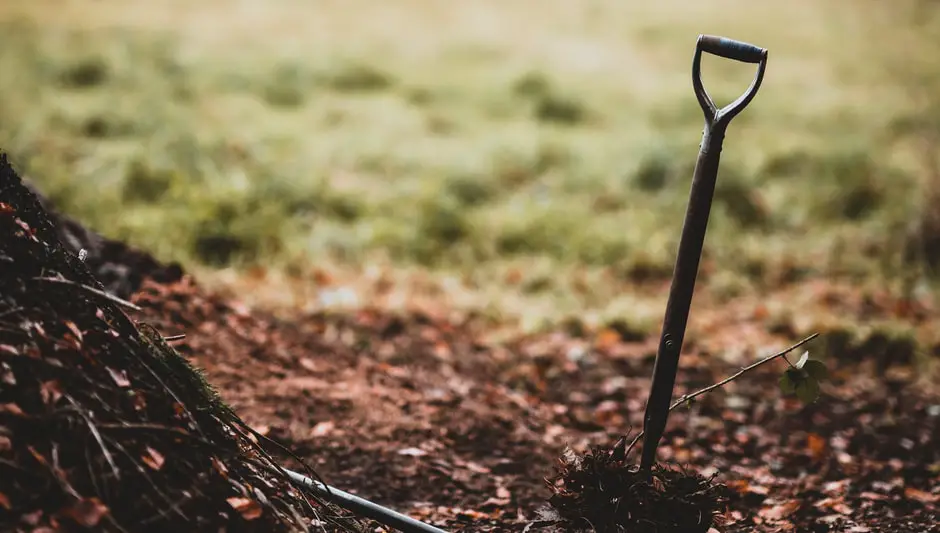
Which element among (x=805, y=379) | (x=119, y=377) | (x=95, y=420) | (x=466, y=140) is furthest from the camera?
(x=466, y=140)

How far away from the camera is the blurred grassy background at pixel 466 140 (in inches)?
227

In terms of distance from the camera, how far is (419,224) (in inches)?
237

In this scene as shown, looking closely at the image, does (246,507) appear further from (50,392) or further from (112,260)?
(112,260)

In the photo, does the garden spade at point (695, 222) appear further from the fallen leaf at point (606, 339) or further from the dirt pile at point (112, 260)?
the dirt pile at point (112, 260)

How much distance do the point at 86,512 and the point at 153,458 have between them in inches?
7.8

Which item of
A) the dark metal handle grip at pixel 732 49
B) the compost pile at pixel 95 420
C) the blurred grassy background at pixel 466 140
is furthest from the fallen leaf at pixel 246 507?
the blurred grassy background at pixel 466 140

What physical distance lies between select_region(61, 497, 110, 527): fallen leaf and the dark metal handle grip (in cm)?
188

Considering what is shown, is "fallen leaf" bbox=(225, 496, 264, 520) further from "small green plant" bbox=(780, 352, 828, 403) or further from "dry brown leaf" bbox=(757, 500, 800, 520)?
"dry brown leaf" bbox=(757, 500, 800, 520)

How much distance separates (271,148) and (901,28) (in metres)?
10.0

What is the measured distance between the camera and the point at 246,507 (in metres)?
1.95

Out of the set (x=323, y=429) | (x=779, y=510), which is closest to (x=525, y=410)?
(x=323, y=429)

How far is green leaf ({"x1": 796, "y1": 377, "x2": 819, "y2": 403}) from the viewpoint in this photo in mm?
2164

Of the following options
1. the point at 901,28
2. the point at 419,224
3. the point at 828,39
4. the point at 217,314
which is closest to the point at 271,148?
the point at 419,224

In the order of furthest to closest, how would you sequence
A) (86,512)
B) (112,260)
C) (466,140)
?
1. (466,140)
2. (112,260)
3. (86,512)
